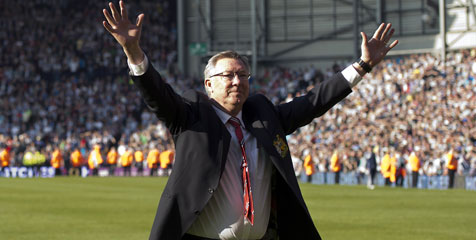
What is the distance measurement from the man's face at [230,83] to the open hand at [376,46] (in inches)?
36.2

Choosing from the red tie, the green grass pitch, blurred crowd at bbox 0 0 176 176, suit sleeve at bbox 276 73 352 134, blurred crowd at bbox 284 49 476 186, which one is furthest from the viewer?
blurred crowd at bbox 0 0 176 176

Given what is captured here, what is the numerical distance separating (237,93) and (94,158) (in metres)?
40.9

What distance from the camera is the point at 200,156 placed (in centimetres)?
539

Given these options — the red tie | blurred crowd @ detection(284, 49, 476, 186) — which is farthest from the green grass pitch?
the red tie

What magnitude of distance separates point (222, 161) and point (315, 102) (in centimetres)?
85

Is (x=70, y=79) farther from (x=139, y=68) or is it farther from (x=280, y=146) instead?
(x=139, y=68)

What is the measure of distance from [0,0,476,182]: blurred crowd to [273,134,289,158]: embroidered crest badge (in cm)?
2605

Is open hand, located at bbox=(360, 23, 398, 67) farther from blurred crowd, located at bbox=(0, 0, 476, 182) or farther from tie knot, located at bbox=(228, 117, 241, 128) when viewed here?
blurred crowd, located at bbox=(0, 0, 476, 182)

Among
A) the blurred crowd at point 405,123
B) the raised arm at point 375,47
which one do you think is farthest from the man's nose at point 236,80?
the blurred crowd at point 405,123

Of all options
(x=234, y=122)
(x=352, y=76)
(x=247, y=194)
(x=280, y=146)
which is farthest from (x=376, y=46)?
(x=247, y=194)

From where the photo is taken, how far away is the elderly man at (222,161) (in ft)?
17.4

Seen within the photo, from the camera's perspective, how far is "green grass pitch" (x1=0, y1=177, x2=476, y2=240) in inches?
650

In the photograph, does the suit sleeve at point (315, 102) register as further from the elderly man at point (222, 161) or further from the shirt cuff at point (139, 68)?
the shirt cuff at point (139, 68)

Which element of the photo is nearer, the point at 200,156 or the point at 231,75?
the point at 200,156
